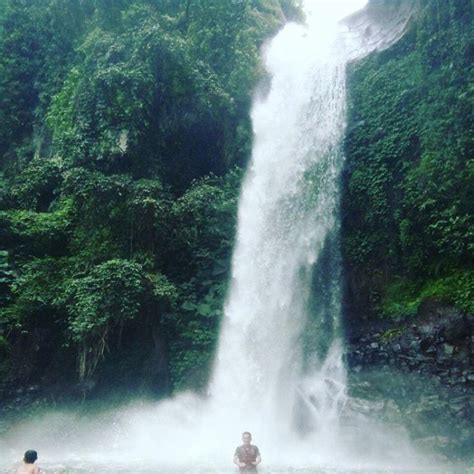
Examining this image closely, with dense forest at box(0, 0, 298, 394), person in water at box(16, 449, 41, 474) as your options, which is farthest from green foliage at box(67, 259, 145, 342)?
person in water at box(16, 449, 41, 474)

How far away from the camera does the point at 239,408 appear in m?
10.3

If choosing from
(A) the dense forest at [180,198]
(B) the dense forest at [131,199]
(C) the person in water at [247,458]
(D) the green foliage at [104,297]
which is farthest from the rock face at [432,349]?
(D) the green foliage at [104,297]

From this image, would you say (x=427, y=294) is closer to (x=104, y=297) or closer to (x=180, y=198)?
(x=180, y=198)

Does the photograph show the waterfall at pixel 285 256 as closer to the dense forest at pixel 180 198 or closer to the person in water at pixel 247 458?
the dense forest at pixel 180 198

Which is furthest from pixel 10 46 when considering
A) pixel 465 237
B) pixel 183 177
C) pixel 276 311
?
pixel 465 237

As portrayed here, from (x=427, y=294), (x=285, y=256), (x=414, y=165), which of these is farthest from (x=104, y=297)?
(x=414, y=165)

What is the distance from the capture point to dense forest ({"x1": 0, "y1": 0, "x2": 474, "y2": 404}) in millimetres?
10758

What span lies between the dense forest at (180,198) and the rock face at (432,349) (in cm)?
33

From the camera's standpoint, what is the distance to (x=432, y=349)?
948 centimetres

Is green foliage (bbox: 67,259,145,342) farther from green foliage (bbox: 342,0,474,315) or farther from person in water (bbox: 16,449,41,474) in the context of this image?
green foliage (bbox: 342,0,474,315)

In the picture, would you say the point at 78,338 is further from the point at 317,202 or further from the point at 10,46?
the point at 10,46

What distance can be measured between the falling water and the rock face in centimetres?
80

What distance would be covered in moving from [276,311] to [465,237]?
4.29 m

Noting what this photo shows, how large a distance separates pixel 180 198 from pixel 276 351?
4.53 metres
